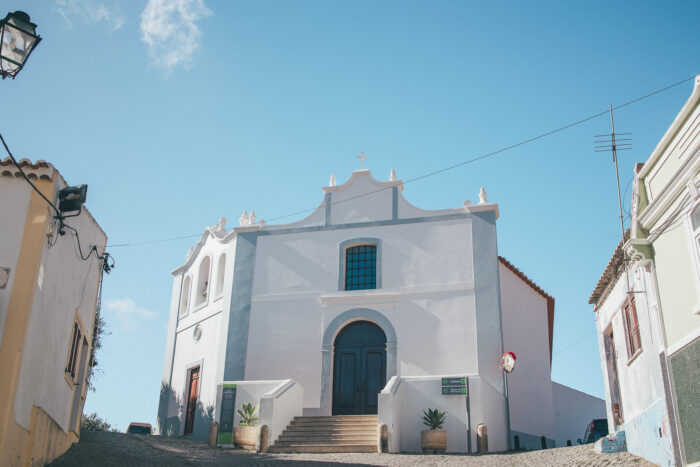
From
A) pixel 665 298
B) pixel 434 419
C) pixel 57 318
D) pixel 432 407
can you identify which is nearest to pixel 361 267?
pixel 432 407

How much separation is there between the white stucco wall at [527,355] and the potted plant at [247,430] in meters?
7.12

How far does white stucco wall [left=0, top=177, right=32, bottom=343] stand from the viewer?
→ 12070 mm

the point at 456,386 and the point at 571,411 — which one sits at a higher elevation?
the point at 571,411

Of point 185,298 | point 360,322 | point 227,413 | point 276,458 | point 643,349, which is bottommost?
point 276,458

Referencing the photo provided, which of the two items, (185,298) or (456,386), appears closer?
(456,386)

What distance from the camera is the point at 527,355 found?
74.7 feet

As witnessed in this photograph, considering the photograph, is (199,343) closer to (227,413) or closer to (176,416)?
(176,416)

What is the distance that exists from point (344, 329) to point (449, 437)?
5433mm

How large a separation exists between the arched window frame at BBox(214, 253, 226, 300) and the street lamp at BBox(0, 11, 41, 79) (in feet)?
56.2

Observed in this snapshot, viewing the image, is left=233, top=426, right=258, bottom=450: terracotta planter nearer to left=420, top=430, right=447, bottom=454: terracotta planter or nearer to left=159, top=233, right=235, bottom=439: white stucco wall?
left=159, top=233, right=235, bottom=439: white stucco wall

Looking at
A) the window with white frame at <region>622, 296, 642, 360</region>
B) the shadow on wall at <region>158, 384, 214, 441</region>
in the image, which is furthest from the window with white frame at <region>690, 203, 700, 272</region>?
the shadow on wall at <region>158, 384, 214, 441</region>

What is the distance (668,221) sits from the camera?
37.4 ft

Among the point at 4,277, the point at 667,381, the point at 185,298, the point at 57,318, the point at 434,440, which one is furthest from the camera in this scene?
the point at 185,298

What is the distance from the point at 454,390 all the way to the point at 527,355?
5493mm
